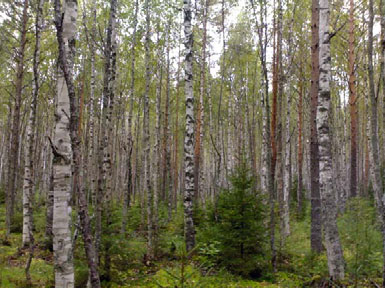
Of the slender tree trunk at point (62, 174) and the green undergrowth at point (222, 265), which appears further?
the green undergrowth at point (222, 265)

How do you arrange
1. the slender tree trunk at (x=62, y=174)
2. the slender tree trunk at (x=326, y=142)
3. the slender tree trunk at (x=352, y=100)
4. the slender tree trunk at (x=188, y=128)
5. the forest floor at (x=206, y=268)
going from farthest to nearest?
1. the slender tree trunk at (x=352, y=100)
2. the slender tree trunk at (x=188, y=128)
3. the slender tree trunk at (x=326, y=142)
4. the forest floor at (x=206, y=268)
5. the slender tree trunk at (x=62, y=174)

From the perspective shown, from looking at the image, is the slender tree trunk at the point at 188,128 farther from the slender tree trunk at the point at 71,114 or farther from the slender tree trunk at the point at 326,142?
the slender tree trunk at the point at 71,114

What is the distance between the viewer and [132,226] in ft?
44.4

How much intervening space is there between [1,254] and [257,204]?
707cm

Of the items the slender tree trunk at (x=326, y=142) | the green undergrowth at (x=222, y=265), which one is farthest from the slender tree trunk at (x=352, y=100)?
the slender tree trunk at (x=326, y=142)

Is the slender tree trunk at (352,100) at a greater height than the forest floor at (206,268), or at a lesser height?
greater

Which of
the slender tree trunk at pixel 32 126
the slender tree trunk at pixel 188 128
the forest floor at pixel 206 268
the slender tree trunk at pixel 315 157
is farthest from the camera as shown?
the slender tree trunk at pixel 188 128

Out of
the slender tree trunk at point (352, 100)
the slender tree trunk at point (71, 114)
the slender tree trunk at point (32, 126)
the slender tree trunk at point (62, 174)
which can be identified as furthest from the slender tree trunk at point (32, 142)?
the slender tree trunk at point (352, 100)

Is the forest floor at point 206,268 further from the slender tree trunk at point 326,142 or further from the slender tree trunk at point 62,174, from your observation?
the slender tree trunk at point 62,174

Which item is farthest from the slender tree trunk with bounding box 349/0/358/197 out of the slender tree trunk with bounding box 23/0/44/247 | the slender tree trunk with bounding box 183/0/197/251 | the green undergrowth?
the slender tree trunk with bounding box 23/0/44/247

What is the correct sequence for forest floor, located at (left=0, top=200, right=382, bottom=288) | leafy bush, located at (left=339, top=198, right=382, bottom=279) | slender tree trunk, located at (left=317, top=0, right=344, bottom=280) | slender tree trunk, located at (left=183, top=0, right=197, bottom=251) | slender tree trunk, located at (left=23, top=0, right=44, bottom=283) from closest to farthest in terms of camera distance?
1. leafy bush, located at (left=339, top=198, right=382, bottom=279)
2. forest floor, located at (left=0, top=200, right=382, bottom=288)
3. slender tree trunk, located at (left=317, top=0, right=344, bottom=280)
4. slender tree trunk, located at (left=23, top=0, right=44, bottom=283)
5. slender tree trunk, located at (left=183, top=0, right=197, bottom=251)

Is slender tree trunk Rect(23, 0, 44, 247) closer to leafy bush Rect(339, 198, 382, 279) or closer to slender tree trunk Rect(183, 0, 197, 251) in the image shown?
slender tree trunk Rect(183, 0, 197, 251)

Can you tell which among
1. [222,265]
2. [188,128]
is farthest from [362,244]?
[188,128]

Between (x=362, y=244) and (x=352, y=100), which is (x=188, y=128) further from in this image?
(x=352, y=100)
